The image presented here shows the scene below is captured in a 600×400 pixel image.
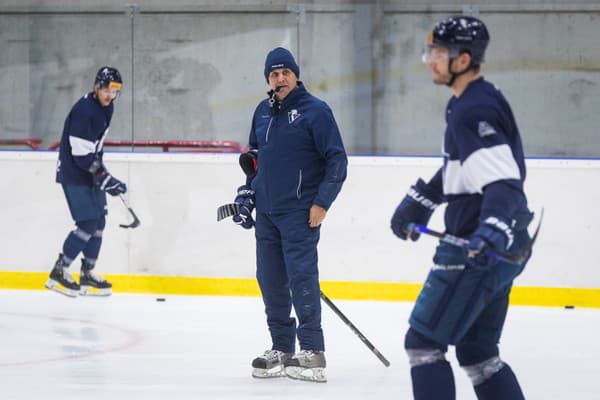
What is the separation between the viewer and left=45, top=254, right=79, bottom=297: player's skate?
7.29 meters

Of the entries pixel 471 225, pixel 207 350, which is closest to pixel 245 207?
pixel 207 350

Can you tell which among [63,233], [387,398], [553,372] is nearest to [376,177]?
[63,233]

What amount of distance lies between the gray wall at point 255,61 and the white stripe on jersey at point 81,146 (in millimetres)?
1072

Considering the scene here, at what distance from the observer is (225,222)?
7.49 meters

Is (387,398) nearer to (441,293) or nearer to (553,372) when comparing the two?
(553,372)

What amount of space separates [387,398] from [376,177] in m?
3.07

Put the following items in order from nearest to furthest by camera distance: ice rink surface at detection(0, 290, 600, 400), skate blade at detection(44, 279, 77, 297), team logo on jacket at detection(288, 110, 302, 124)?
ice rink surface at detection(0, 290, 600, 400) < team logo on jacket at detection(288, 110, 302, 124) < skate blade at detection(44, 279, 77, 297)

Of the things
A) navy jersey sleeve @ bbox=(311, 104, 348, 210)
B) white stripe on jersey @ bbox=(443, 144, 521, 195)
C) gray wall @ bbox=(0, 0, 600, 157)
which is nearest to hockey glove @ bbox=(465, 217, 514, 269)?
white stripe on jersey @ bbox=(443, 144, 521, 195)

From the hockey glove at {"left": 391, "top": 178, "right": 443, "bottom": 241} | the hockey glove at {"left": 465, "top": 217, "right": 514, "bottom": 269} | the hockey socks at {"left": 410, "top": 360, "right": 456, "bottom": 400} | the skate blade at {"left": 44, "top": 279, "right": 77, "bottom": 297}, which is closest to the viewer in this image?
the hockey glove at {"left": 465, "top": 217, "right": 514, "bottom": 269}

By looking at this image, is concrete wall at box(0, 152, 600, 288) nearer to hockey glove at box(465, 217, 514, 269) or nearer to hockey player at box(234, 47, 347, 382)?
hockey player at box(234, 47, 347, 382)

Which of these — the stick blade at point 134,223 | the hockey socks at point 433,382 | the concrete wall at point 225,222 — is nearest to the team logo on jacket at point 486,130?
the hockey socks at point 433,382

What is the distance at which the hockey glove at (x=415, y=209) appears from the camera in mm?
3219

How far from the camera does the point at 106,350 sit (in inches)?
216

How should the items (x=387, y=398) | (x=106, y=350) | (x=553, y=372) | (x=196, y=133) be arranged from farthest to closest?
(x=196, y=133)
(x=106, y=350)
(x=553, y=372)
(x=387, y=398)
